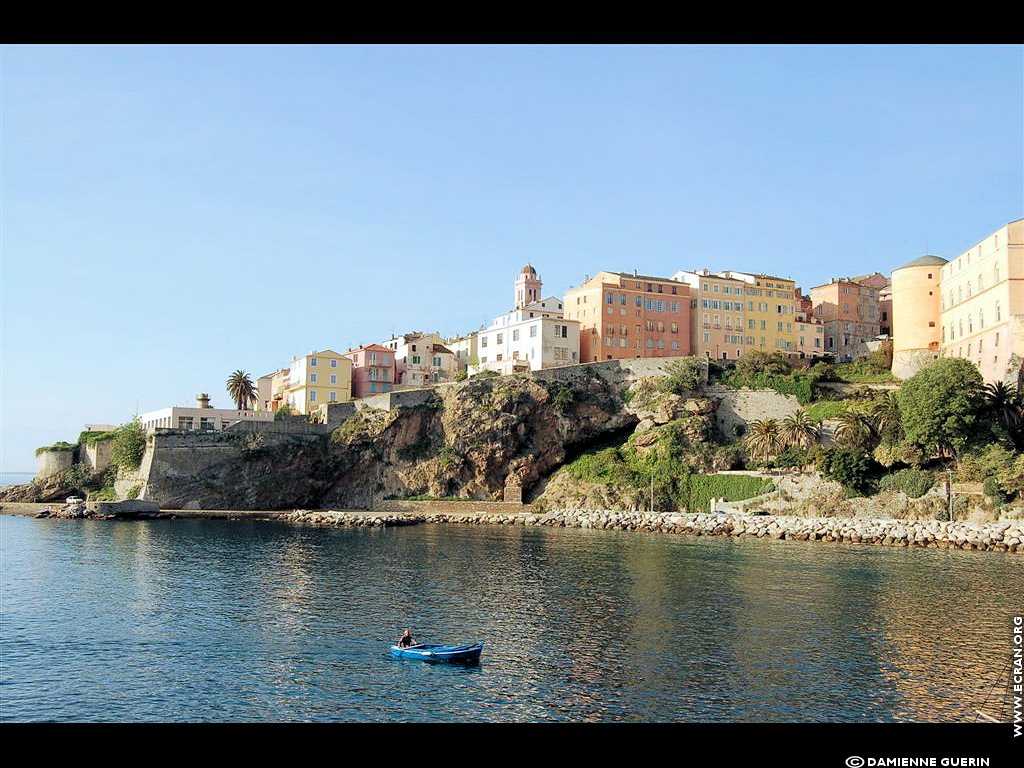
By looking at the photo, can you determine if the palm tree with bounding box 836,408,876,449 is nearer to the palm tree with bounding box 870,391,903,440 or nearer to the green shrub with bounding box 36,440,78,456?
the palm tree with bounding box 870,391,903,440

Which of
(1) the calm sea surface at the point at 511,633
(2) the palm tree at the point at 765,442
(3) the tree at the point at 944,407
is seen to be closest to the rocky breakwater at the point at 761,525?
(1) the calm sea surface at the point at 511,633

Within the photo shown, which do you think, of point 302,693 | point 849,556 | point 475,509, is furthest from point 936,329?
point 302,693

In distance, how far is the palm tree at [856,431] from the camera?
50781 millimetres

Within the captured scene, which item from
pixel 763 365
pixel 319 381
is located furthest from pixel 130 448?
pixel 763 365

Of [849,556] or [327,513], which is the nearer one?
[849,556]

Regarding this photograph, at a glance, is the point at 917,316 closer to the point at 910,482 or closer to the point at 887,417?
the point at 887,417

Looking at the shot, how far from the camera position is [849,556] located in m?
37.3

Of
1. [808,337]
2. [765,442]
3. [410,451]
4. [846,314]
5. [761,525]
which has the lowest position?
[761,525]

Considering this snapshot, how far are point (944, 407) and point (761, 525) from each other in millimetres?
11872

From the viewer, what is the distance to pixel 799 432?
53.4 m

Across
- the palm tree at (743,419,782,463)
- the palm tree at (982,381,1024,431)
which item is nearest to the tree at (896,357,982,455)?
the palm tree at (982,381,1024,431)
